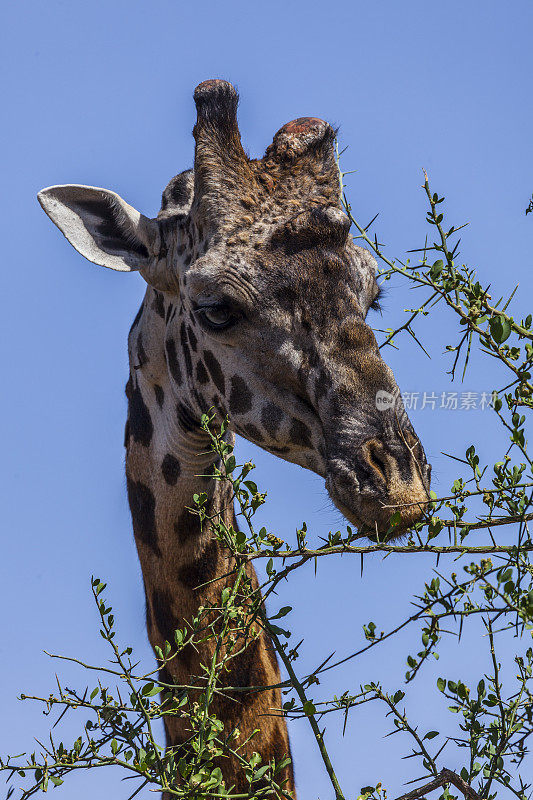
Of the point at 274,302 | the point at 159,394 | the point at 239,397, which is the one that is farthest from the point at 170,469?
the point at 274,302

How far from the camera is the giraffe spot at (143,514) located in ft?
16.9

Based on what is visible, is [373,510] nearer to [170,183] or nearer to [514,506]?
[514,506]

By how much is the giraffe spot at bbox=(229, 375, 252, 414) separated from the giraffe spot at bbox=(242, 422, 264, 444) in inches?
3.1

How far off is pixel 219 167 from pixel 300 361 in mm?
1280

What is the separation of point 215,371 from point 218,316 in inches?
13.4

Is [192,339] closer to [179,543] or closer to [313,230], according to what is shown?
[313,230]

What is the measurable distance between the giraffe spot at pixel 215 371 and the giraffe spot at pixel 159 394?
79 centimetres

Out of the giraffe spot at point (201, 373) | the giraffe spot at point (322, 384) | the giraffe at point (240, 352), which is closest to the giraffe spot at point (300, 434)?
the giraffe at point (240, 352)

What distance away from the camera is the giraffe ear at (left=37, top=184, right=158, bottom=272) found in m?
5.08

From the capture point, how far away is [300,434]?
4.11 metres

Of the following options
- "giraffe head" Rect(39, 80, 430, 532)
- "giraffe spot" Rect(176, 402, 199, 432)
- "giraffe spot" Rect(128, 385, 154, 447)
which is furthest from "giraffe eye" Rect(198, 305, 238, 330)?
"giraffe spot" Rect(128, 385, 154, 447)

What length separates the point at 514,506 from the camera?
2.52 meters

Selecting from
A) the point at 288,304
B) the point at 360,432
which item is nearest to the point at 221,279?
the point at 288,304

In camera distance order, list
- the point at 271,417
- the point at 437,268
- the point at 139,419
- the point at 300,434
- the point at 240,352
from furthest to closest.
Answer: the point at 139,419
the point at 240,352
the point at 271,417
the point at 300,434
the point at 437,268
